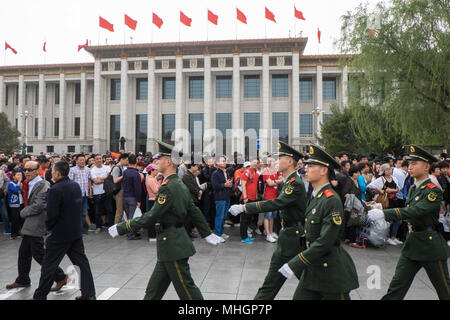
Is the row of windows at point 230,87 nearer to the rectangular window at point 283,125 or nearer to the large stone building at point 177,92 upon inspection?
the large stone building at point 177,92

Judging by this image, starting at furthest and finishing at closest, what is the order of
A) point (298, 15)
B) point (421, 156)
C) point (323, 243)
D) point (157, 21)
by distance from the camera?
point (157, 21) → point (298, 15) → point (421, 156) → point (323, 243)

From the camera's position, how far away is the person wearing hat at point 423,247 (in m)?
3.49

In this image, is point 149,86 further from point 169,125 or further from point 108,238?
point 108,238

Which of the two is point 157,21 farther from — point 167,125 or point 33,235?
point 33,235

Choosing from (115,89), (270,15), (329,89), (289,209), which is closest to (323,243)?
(289,209)

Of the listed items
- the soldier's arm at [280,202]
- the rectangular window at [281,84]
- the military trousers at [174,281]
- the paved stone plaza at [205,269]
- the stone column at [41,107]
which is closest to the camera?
the military trousers at [174,281]

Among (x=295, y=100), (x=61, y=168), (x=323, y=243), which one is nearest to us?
(x=323, y=243)

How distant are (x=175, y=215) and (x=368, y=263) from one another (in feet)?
14.7

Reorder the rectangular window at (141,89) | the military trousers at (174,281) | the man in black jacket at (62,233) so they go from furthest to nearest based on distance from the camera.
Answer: the rectangular window at (141,89), the man in black jacket at (62,233), the military trousers at (174,281)

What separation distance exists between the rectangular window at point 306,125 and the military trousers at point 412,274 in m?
40.1

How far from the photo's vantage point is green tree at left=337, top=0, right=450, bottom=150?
12961 millimetres

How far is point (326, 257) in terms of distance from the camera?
2.85 metres

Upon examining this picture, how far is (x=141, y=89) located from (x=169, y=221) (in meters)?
44.8

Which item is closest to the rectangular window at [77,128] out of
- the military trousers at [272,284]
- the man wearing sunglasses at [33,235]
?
the man wearing sunglasses at [33,235]
